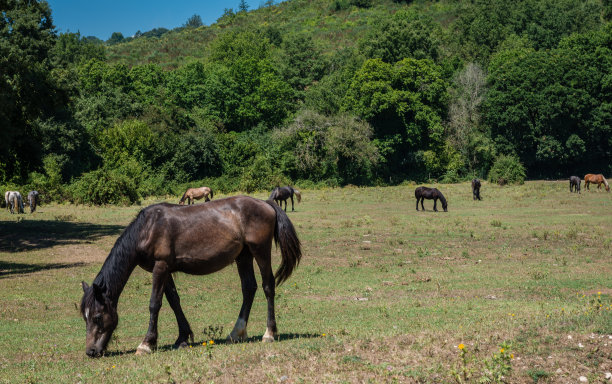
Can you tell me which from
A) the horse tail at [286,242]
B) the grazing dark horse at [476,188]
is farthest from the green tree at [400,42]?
the horse tail at [286,242]

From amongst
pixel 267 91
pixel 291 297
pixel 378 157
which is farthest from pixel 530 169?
pixel 291 297

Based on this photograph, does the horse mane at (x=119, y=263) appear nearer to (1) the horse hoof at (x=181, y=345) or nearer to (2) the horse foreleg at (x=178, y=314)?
(2) the horse foreleg at (x=178, y=314)

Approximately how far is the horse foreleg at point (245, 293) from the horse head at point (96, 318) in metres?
1.89

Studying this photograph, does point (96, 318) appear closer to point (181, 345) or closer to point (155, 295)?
point (155, 295)

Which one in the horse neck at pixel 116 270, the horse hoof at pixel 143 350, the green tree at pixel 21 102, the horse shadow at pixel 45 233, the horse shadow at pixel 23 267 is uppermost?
the green tree at pixel 21 102

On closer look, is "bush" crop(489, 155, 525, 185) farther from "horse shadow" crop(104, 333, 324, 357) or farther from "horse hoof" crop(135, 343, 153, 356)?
"horse hoof" crop(135, 343, 153, 356)

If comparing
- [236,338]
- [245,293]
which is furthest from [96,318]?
[245,293]

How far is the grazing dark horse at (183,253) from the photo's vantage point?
830cm

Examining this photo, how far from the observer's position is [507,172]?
191ft

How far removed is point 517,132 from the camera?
67.2m

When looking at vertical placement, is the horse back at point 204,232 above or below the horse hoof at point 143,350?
above

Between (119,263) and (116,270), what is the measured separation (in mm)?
107

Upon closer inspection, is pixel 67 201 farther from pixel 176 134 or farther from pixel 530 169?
pixel 530 169

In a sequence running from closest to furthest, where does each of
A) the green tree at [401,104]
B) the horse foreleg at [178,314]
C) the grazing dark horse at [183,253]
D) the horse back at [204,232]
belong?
the grazing dark horse at [183,253] → the horse back at [204,232] → the horse foreleg at [178,314] → the green tree at [401,104]
